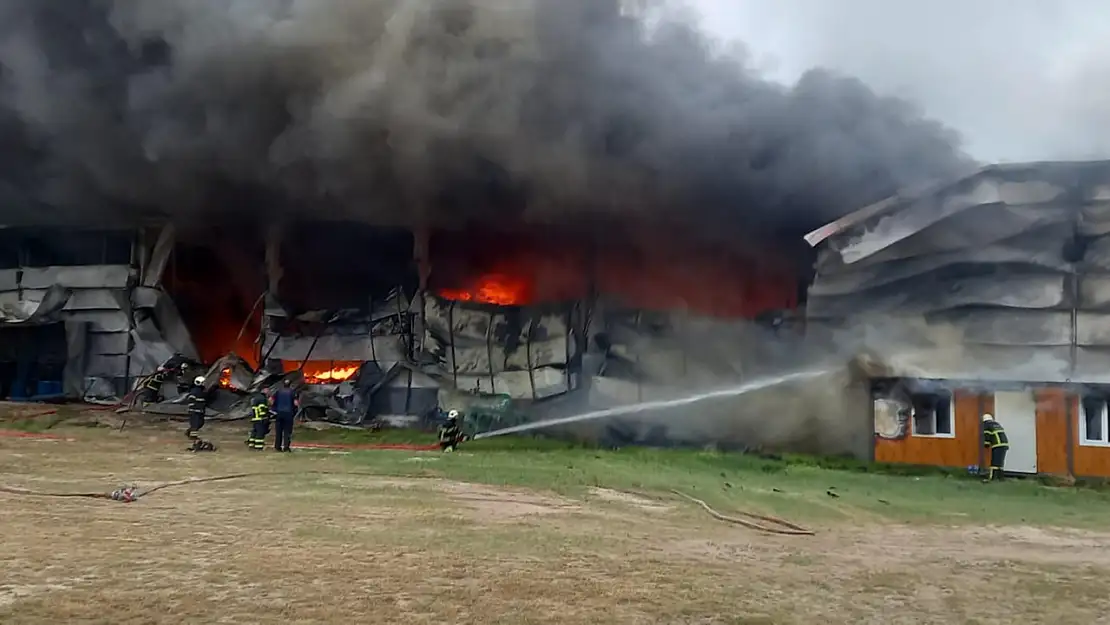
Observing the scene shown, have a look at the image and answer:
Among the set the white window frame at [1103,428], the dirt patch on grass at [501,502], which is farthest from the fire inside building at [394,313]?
the dirt patch on grass at [501,502]

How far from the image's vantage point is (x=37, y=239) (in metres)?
19.4

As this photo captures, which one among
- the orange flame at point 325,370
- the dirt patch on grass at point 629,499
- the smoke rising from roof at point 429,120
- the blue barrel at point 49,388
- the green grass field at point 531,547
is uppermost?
the smoke rising from roof at point 429,120

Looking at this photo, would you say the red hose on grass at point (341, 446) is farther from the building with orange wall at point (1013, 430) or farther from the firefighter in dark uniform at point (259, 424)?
the building with orange wall at point (1013, 430)

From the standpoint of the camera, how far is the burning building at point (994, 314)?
36.0 feet

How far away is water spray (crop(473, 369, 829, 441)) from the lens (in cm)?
1291

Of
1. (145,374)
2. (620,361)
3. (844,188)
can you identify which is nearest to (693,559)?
(620,361)

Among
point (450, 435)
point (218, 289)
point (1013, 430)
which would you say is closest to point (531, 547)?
point (450, 435)

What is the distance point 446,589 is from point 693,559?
1701mm

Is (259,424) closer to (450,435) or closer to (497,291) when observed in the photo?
(450,435)

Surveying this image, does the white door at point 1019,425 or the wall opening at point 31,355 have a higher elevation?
the wall opening at point 31,355

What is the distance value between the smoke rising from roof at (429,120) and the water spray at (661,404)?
3696mm

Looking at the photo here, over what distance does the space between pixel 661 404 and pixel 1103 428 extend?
19.0 ft

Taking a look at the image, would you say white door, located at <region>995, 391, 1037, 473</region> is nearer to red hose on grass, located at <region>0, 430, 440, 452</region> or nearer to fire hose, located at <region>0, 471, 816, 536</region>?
fire hose, located at <region>0, 471, 816, 536</region>

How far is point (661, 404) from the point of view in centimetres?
1388
